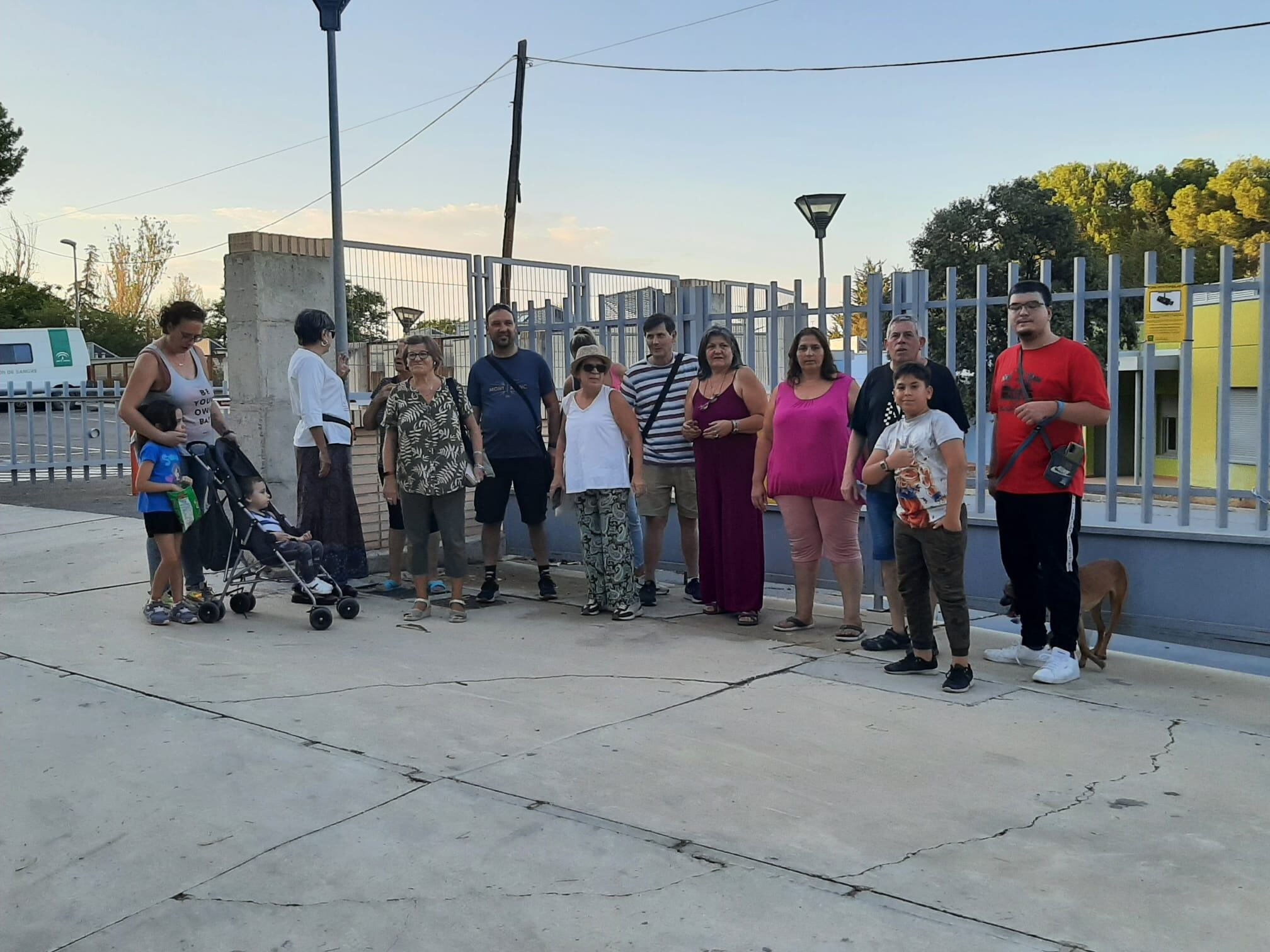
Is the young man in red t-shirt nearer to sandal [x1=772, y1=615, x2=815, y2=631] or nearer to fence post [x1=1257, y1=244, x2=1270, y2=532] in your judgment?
fence post [x1=1257, y1=244, x2=1270, y2=532]

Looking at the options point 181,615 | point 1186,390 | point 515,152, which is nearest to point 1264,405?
point 1186,390

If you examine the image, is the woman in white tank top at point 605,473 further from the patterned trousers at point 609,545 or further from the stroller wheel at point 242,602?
the stroller wheel at point 242,602

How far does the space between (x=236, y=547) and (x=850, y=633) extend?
12.0ft

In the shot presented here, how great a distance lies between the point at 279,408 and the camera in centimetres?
844

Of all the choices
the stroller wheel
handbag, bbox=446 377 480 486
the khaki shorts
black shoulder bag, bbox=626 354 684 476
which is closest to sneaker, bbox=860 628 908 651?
the khaki shorts

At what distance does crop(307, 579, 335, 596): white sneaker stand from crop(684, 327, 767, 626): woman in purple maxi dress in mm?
2339

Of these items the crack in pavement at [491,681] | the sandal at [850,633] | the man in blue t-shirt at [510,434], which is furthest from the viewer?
the man in blue t-shirt at [510,434]

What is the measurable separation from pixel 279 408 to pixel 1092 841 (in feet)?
21.3

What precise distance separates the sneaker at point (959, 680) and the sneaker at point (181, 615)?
4.28m

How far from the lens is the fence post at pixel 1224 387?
5824 mm

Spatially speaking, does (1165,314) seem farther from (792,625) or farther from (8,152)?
(8,152)

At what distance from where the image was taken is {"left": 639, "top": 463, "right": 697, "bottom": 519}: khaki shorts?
7574 mm

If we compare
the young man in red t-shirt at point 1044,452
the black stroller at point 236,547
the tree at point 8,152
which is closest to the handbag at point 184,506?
the black stroller at point 236,547

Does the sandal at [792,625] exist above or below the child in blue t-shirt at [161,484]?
below
